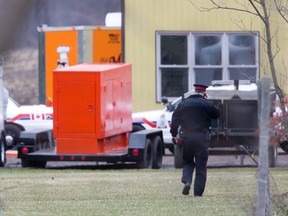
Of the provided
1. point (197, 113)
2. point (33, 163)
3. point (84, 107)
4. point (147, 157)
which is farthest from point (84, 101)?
point (197, 113)

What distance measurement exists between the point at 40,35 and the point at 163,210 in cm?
1724

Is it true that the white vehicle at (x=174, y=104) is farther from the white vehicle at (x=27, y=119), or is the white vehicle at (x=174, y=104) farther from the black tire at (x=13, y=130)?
the black tire at (x=13, y=130)

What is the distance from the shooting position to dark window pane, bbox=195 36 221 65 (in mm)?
26969

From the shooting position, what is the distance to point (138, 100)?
27.3m

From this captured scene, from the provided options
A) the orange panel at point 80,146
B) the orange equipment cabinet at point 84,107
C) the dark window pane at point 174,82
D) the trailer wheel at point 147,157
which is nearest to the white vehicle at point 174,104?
the dark window pane at point 174,82

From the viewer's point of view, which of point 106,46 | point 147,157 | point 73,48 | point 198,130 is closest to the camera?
point 198,130

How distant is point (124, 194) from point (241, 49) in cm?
1389

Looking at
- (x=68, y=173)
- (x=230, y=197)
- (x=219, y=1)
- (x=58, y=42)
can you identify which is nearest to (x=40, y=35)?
(x=58, y=42)

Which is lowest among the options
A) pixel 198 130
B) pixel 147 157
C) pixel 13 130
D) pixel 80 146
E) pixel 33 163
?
pixel 33 163

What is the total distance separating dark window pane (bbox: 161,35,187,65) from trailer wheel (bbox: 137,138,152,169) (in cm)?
658

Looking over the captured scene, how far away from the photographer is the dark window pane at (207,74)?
2697 cm

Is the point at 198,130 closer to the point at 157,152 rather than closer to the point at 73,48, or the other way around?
the point at 157,152

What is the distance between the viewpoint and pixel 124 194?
538 inches

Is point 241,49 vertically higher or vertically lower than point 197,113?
higher
